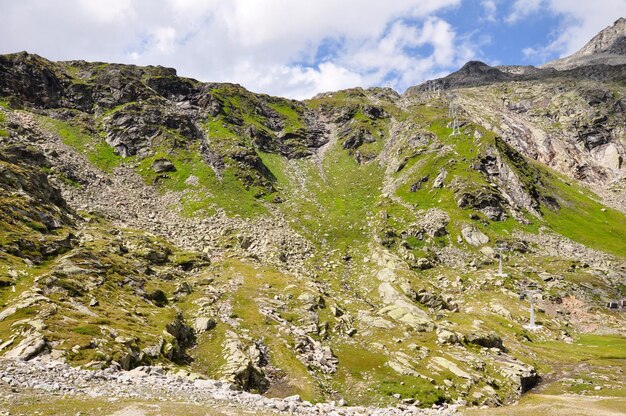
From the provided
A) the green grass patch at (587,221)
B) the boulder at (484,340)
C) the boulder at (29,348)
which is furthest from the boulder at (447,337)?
the green grass patch at (587,221)

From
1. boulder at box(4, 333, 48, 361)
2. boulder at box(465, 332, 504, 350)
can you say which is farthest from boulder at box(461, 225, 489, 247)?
boulder at box(4, 333, 48, 361)

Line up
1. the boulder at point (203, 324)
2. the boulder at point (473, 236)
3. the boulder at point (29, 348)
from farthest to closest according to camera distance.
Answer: the boulder at point (473, 236) < the boulder at point (203, 324) < the boulder at point (29, 348)

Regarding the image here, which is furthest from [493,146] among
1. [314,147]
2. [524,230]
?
[314,147]

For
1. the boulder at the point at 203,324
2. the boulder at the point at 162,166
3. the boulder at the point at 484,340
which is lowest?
the boulder at the point at 484,340

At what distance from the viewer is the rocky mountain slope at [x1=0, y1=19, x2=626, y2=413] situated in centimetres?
4647

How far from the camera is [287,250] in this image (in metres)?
98.7

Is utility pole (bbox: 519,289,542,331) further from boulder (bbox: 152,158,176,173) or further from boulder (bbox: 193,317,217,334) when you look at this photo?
boulder (bbox: 152,158,176,173)

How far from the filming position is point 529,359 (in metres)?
61.6

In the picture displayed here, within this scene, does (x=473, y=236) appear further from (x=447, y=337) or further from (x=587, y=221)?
(x=587, y=221)

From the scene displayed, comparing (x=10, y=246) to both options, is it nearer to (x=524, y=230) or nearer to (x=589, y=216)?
(x=524, y=230)

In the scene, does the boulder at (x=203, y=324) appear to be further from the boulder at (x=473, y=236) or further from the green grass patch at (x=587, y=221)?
the green grass patch at (x=587, y=221)

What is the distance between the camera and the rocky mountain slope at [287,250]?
46469 millimetres

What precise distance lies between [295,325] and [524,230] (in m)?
90.2

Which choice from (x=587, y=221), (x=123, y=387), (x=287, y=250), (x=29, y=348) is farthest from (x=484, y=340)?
(x=587, y=221)
